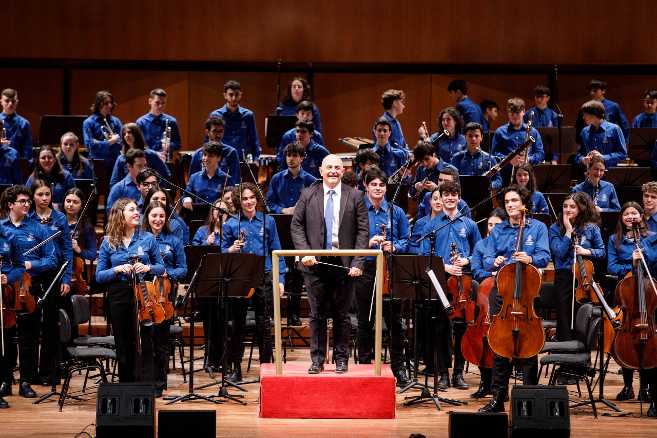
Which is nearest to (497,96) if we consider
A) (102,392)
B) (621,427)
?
(621,427)

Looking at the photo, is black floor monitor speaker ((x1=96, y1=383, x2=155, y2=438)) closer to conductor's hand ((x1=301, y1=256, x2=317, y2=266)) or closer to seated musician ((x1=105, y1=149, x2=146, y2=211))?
conductor's hand ((x1=301, y1=256, x2=317, y2=266))

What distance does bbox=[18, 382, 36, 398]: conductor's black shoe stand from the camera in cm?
708

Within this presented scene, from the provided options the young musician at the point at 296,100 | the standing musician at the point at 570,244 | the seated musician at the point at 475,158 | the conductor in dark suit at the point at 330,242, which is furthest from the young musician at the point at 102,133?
the standing musician at the point at 570,244

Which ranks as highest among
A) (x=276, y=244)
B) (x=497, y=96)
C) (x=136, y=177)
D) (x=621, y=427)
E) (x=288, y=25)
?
(x=288, y=25)

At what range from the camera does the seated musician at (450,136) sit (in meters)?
9.65

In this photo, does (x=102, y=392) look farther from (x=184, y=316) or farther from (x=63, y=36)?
(x=63, y=36)

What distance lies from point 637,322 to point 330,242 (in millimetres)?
1980

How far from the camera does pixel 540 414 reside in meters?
5.01

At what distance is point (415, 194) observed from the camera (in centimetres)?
891

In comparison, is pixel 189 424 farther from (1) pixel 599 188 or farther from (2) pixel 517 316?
(1) pixel 599 188

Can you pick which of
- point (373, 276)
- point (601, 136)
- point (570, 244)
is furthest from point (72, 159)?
point (601, 136)

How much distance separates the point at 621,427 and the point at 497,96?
6.78 meters

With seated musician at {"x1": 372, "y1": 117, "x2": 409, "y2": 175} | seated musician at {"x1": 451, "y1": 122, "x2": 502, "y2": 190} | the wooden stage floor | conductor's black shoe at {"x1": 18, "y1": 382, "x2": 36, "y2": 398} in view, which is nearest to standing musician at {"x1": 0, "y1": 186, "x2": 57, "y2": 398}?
conductor's black shoe at {"x1": 18, "y1": 382, "x2": 36, "y2": 398}

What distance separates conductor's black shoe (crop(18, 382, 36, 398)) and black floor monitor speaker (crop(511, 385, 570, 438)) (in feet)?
11.7
